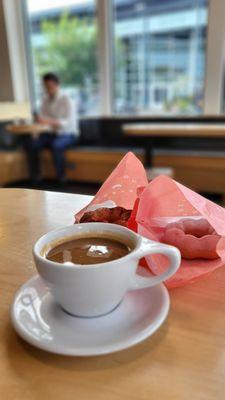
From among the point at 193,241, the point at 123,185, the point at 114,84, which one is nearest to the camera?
the point at 193,241

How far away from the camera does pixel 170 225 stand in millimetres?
573

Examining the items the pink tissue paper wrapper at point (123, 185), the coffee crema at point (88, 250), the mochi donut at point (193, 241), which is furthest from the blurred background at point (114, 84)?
the coffee crema at point (88, 250)

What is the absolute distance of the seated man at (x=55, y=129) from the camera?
381 centimetres

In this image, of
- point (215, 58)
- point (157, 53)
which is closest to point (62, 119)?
point (157, 53)

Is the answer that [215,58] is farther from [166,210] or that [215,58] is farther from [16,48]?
[166,210]

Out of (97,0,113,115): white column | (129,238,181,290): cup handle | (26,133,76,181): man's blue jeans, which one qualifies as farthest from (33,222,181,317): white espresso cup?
(97,0,113,115): white column

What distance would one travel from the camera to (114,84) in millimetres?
4273

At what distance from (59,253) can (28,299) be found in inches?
3.1

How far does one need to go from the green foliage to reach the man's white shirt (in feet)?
2.11

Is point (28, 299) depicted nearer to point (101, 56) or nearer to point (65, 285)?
point (65, 285)

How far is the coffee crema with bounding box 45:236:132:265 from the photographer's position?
419 mm

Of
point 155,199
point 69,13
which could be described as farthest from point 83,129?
point 155,199

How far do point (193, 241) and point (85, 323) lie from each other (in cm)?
23

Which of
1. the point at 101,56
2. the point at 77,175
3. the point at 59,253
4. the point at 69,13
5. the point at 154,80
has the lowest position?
the point at 77,175
